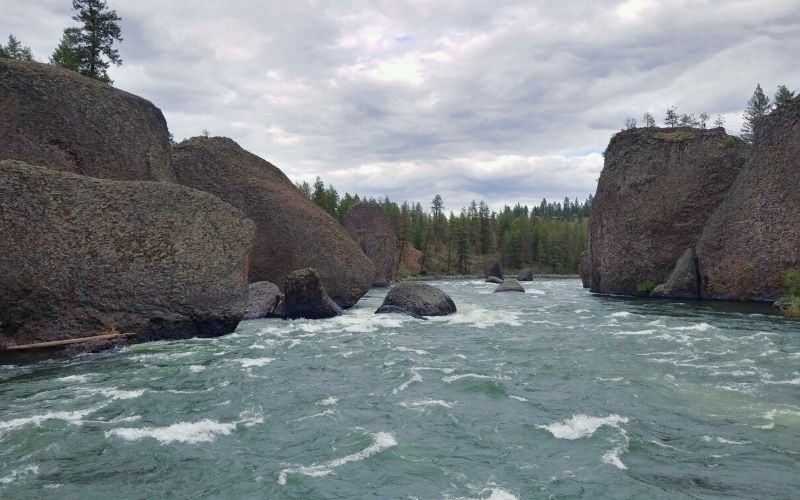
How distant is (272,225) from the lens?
31734mm

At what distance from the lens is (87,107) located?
77.0ft

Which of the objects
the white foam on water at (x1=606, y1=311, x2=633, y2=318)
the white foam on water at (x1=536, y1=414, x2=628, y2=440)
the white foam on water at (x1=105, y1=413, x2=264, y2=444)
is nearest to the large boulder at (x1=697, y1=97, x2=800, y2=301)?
the white foam on water at (x1=606, y1=311, x2=633, y2=318)

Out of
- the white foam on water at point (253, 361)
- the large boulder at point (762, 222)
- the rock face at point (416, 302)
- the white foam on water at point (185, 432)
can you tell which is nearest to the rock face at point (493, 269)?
the large boulder at point (762, 222)

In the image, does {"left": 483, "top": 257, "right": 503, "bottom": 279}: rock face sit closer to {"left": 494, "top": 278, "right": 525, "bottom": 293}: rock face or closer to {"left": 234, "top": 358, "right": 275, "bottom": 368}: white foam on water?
{"left": 494, "top": 278, "right": 525, "bottom": 293}: rock face

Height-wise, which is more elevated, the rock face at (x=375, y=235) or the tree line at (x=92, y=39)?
the tree line at (x=92, y=39)

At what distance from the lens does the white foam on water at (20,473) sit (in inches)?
296

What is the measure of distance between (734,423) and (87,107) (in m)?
25.6

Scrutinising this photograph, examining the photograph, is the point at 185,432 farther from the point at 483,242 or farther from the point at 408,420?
the point at 483,242

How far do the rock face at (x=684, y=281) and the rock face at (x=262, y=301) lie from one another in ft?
83.8

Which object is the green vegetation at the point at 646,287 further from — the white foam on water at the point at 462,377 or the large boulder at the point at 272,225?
the white foam on water at the point at 462,377

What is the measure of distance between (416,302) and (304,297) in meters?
5.76

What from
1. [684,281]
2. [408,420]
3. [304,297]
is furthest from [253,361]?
[684,281]

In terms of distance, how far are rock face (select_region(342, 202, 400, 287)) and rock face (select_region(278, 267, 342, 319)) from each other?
38.4 metres

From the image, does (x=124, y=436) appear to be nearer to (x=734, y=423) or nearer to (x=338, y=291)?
(x=734, y=423)
